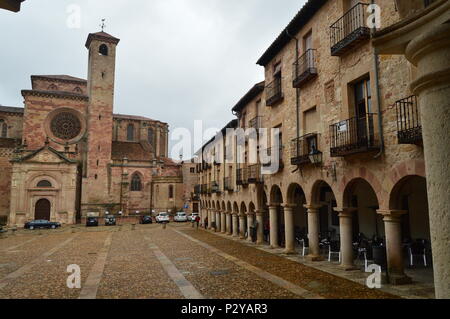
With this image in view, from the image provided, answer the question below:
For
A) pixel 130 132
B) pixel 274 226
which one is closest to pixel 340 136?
pixel 274 226

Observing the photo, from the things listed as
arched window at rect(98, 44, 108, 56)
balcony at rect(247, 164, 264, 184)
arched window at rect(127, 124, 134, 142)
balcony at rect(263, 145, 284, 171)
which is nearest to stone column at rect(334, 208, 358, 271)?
balcony at rect(263, 145, 284, 171)

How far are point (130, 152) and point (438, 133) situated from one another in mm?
51587

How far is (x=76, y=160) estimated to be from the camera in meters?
42.9

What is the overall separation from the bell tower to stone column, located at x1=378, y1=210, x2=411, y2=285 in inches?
1650

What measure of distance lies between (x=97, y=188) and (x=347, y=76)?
136 feet

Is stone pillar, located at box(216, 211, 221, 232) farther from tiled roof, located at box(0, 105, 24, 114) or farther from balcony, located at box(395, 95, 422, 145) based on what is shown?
tiled roof, located at box(0, 105, 24, 114)

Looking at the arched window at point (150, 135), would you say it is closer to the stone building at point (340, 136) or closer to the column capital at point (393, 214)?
the stone building at point (340, 136)

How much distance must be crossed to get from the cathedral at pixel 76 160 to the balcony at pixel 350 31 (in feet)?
126

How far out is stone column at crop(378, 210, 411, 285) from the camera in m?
8.43

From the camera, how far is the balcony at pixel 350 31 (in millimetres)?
9328

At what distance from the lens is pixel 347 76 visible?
33.7ft
